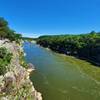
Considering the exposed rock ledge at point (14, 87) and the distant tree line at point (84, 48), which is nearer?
the exposed rock ledge at point (14, 87)

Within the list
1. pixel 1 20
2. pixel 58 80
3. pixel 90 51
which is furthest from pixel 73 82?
pixel 90 51

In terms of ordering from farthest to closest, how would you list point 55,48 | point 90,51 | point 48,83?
point 55,48
point 90,51
point 48,83

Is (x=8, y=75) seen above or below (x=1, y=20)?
below

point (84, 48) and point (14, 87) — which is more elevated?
point (14, 87)

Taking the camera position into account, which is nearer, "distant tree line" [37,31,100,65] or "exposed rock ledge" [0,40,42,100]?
"exposed rock ledge" [0,40,42,100]

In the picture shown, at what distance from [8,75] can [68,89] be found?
57.0 feet

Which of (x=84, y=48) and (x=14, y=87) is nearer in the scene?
(x=14, y=87)

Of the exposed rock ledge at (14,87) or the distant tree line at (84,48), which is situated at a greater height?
the exposed rock ledge at (14,87)

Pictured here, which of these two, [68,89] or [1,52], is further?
[68,89]

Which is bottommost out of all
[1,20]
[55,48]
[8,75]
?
[55,48]

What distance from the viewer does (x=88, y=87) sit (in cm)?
4534

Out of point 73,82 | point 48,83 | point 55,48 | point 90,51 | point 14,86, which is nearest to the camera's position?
point 14,86

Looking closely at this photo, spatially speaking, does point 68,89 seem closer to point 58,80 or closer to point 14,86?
point 58,80

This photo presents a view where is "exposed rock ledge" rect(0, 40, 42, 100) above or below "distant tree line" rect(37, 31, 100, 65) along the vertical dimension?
above
